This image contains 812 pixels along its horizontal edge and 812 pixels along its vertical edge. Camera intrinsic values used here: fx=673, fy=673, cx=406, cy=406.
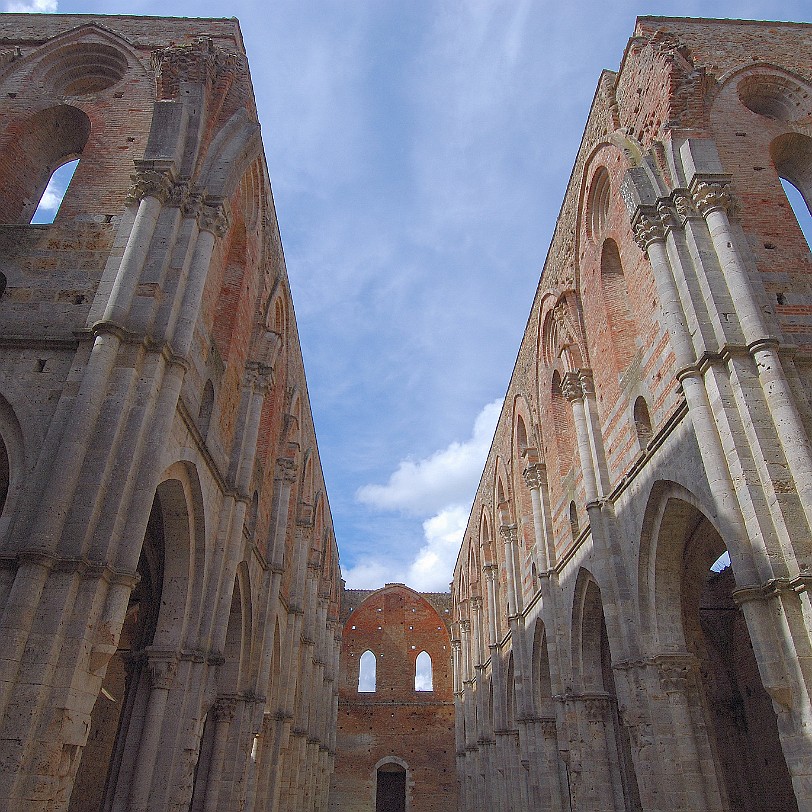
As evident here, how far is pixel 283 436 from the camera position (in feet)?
60.2

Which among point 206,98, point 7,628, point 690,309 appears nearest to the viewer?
point 7,628

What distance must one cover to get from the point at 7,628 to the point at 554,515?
40.4 feet

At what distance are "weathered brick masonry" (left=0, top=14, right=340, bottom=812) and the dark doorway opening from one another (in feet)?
59.5

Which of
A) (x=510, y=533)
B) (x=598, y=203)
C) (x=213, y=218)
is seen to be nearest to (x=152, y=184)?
(x=213, y=218)

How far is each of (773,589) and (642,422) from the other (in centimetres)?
490

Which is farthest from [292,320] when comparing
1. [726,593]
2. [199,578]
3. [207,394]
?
[726,593]

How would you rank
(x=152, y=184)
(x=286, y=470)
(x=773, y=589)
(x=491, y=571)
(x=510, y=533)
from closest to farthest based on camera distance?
(x=773, y=589) < (x=152, y=184) < (x=286, y=470) < (x=510, y=533) < (x=491, y=571)

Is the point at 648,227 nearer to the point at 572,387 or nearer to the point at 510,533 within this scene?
the point at 572,387

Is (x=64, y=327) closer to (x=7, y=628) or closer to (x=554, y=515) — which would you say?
(x=7, y=628)

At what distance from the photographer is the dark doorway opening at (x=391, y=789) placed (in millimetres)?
31734

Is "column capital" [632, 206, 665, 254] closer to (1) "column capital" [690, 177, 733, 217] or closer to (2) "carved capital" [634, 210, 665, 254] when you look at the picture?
(2) "carved capital" [634, 210, 665, 254]

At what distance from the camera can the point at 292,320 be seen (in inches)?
740

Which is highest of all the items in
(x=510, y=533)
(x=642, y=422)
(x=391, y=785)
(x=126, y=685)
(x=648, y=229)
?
(x=510, y=533)

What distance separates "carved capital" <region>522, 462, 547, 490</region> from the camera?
55.6 feet
